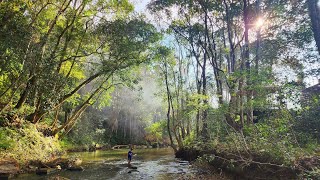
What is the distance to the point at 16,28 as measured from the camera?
11.6 meters

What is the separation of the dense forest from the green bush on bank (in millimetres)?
64

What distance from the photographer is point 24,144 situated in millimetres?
14836

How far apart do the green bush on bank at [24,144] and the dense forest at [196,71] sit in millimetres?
64

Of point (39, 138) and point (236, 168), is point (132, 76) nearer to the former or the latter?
point (39, 138)

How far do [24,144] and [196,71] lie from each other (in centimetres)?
1956

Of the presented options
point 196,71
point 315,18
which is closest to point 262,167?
point 315,18

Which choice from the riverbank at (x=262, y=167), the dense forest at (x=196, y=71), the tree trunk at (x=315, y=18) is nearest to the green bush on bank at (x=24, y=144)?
the dense forest at (x=196, y=71)

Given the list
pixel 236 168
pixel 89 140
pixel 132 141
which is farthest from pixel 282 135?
pixel 132 141

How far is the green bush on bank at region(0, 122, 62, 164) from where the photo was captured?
531 inches

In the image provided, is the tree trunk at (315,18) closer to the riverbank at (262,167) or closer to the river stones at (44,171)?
the riverbank at (262,167)

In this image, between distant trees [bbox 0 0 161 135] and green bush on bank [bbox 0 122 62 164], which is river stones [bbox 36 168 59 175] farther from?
distant trees [bbox 0 0 161 135]

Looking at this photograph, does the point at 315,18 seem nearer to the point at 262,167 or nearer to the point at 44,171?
the point at 262,167

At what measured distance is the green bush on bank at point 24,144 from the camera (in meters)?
13.5

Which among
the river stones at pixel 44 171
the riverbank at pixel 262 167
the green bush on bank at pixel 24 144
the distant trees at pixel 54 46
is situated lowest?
the river stones at pixel 44 171
